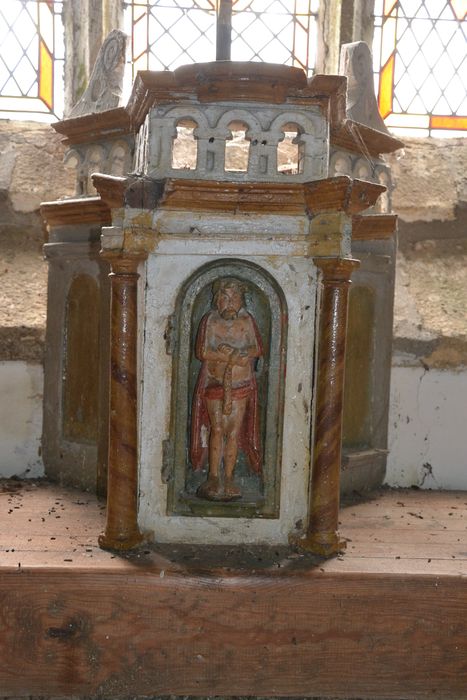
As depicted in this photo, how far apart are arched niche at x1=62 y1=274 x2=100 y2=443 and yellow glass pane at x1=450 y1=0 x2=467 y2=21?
3.67 meters

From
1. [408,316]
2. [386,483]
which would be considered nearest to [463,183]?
[408,316]

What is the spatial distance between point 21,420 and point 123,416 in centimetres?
177

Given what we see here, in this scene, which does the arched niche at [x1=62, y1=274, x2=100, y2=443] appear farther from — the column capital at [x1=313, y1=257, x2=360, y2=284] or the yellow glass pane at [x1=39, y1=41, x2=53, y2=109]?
the yellow glass pane at [x1=39, y1=41, x2=53, y2=109]

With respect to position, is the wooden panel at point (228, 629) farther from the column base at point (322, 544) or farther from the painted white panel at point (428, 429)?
the painted white panel at point (428, 429)

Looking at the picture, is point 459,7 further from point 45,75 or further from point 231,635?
point 231,635

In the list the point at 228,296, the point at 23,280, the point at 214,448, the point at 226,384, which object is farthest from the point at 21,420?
the point at 228,296

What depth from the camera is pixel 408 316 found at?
5031 mm

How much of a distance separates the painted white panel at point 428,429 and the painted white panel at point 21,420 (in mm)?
2447

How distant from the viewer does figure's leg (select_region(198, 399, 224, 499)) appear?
3.47 m

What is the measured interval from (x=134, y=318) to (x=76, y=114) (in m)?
1.95

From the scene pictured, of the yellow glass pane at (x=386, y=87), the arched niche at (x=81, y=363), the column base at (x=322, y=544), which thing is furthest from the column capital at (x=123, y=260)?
the yellow glass pane at (x=386, y=87)

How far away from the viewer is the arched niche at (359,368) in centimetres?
460

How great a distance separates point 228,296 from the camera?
3.43 meters

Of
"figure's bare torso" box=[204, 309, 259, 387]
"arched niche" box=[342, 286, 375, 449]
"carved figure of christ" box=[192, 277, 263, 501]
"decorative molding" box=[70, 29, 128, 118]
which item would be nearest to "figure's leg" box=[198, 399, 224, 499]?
"carved figure of christ" box=[192, 277, 263, 501]
